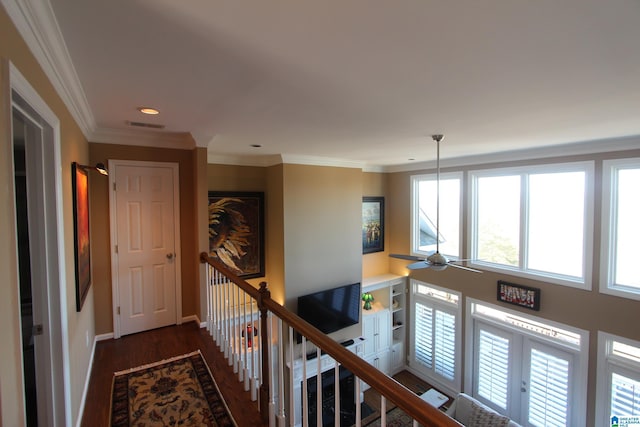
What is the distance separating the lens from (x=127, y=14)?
1.26 metres

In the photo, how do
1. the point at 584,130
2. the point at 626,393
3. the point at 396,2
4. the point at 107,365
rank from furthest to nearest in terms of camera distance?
the point at 626,393 → the point at 584,130 → the point at 107,365 → the point at 396,2

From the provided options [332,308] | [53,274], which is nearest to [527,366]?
[332,308]

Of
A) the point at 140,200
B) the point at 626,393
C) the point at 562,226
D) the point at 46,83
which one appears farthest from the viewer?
the point at 562,226

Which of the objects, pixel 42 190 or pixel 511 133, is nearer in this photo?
pixel 42 190

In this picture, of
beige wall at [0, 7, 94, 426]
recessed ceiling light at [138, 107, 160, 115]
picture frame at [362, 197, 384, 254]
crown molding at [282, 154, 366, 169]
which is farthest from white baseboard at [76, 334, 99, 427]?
picture frame at [362, 197, 384, 254]

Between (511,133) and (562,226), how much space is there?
6.97 feet

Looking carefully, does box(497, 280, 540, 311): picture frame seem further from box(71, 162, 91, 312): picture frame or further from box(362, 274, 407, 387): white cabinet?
box(71, 162, 91, 312): picture frame

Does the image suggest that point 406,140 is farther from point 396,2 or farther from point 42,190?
point 42,190

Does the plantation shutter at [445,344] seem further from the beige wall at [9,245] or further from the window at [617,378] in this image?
the beige wall at [9,245]

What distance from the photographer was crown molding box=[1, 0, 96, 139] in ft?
3.75

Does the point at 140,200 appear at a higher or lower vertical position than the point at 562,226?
higher

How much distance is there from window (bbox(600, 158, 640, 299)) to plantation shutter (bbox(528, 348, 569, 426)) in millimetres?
1473

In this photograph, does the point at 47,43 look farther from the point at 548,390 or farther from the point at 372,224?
the point at 548,390

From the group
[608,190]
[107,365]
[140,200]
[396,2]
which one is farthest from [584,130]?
[107,365]
